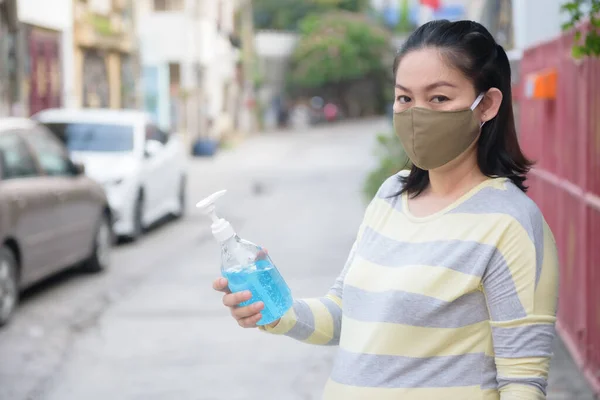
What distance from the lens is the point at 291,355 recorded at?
24.5 ft

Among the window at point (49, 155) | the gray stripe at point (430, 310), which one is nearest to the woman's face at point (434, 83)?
the gray stripe at point (430, 310)

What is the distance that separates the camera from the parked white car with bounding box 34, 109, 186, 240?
13742 mm

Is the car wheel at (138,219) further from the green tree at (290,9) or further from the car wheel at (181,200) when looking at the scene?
the green tree at (290,9)

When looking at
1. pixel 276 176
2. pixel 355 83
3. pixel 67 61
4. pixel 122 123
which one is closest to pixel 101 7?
pixel 67 61

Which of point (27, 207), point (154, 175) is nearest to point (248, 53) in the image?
point (154, 175)

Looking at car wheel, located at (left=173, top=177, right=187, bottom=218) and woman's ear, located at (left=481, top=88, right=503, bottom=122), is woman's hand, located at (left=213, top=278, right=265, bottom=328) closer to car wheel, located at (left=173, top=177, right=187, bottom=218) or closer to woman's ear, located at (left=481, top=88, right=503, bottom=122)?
woman's ear, located at (left=481, top=88, right=503, bottom=122)

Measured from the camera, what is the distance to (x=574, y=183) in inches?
281

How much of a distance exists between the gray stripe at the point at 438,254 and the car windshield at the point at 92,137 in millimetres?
12292

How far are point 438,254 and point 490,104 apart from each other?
0.39m

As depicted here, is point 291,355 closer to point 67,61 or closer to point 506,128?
point 506,128

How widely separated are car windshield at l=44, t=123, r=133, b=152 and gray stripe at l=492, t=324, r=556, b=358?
12521mm

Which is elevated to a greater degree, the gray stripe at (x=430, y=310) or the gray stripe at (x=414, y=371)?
the gray stripe at (x=430, y=310)

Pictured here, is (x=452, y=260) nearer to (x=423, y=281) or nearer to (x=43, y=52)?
(x=423, y=281)

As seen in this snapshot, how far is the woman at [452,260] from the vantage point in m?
2.29
